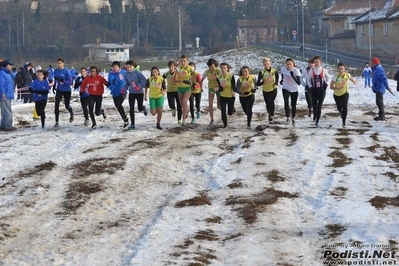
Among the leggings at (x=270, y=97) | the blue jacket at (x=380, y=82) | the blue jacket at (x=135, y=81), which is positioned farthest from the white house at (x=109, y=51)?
the blue jacket at (x=135, y=81)

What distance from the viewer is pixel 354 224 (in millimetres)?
8305

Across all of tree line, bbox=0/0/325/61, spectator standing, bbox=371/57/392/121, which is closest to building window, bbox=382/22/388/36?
tree line, bbox=0/0/325/61

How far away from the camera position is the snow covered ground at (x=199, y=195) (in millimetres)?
7547

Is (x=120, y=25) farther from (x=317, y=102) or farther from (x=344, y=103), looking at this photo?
(x=344, y=103)

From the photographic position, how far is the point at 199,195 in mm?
9906

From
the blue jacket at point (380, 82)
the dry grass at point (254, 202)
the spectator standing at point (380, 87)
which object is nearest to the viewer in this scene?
the dry grass at point (254, 202)

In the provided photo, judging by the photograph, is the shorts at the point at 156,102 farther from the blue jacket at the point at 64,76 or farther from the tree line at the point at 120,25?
the tree line at the point at 120,25

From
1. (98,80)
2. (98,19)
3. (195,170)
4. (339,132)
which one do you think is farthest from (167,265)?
(98,19)

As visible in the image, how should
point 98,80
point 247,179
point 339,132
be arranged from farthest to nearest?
point 98,80 → point 339,132 → point 247,179

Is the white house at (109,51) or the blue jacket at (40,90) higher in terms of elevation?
the white house at (109,51)

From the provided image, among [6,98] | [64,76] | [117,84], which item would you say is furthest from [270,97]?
[6,98]

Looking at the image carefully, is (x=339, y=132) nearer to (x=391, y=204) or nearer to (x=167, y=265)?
(x=391, y=204)

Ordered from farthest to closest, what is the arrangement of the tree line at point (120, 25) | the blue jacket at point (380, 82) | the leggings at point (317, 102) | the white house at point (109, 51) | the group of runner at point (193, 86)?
the tree line at point (120, 25) → the white house at point (109, 51) → the blue jacket at point (380, 82) → the leggings at point (317, 102) → the group of runner at point (193, 86)

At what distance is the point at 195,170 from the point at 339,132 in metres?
4.89
